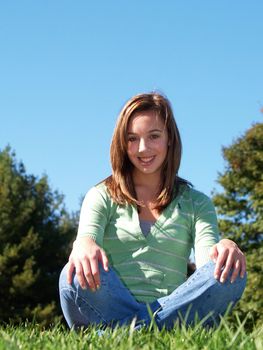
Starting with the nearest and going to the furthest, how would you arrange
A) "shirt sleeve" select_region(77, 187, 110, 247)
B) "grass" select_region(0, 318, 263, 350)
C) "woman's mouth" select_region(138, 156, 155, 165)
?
"grass" select_region(0, 318, 263, 350) → "shirt sleeve" select_region(77, 187, 110, 247) → "woman's mouth" select_region(138, 156, 155, 165)

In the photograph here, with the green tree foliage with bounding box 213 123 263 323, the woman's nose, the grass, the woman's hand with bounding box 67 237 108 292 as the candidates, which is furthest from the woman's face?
the green tree foliage with bounding box 213 123 263 323

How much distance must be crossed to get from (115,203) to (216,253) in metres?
1.01

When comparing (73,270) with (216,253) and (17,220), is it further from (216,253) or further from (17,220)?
(17,220)

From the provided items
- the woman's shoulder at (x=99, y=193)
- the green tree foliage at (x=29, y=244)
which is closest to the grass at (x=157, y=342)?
the woman's shoulder at (x=99, y=193)

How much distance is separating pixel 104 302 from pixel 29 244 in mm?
27084

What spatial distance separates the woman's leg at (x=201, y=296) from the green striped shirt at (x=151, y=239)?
327 mm

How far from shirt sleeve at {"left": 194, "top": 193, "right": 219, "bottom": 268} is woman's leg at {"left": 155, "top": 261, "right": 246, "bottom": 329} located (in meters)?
0.33

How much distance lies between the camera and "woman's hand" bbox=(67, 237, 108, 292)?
391 centimetres

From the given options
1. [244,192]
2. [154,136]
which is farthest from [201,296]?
[244,192]

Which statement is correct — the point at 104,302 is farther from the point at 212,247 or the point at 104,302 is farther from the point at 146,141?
the point at 146,141

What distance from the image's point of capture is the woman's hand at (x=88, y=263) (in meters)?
3.91

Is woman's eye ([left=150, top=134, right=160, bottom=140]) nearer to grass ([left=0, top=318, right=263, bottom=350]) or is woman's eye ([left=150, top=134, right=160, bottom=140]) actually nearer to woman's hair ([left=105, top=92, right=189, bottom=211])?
woman's hair ([left=105, top=92, right=189, bottom=211])

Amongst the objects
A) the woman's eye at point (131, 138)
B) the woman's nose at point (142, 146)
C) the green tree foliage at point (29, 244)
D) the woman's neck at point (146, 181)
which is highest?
the green tree foliage at point (29, 244)

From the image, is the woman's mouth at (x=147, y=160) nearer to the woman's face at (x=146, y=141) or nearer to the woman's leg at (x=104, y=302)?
the woman's face at (x=146, y=141)
